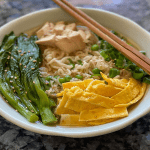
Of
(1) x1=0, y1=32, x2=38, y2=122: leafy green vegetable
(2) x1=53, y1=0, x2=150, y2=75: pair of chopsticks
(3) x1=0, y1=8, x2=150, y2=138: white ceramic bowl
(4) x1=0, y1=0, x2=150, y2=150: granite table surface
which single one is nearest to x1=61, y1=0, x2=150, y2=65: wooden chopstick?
(2) x1=53, y1=0, x2=150, y2=75: pair of chopsticks

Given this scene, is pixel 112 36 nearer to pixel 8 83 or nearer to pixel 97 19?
pixel 97 19

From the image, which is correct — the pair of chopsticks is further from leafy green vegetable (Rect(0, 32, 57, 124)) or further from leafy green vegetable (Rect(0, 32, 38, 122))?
leafy green vegetable (Rect(0, 32, 38, 122))

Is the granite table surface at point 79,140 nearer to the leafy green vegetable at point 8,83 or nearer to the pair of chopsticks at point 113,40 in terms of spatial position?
Answer: the leafy green vegetable at point 8,83

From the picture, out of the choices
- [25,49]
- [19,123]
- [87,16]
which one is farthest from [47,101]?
[87,16]

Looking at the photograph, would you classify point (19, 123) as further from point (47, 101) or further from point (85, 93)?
point (85, 93)

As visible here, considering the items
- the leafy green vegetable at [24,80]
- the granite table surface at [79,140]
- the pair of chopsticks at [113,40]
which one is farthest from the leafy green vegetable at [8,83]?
the pair of chopsticks at [113,40]

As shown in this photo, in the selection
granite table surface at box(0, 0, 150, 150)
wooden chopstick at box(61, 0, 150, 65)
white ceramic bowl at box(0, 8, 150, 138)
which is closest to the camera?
white ceramic bowl at box(0, 8, 150, 138)
